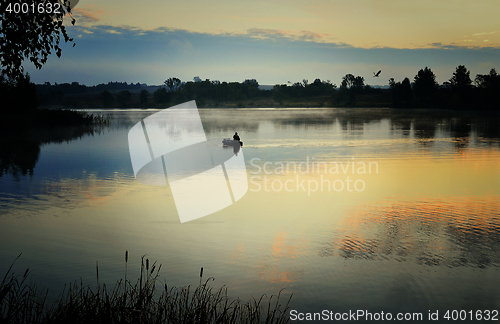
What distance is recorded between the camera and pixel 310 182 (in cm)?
2016

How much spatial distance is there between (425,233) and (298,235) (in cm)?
346

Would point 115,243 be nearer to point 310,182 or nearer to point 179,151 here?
point 310,182

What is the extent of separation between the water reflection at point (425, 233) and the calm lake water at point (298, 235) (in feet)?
0.15

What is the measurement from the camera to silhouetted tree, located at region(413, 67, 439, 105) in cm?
16712

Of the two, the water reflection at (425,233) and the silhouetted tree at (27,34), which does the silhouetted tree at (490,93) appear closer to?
the water reflection at (425,233)

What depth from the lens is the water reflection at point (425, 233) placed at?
10430mm

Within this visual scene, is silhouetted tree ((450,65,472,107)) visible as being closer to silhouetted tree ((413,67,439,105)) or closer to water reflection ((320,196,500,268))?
silhouetted tree ((413,67,439,105))

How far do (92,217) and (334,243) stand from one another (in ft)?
25.9

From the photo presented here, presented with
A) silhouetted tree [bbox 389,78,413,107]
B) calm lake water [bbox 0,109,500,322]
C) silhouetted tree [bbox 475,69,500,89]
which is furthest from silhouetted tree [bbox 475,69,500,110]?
calm lake water [bbox 0,109,500,322]

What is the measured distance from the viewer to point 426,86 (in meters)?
168

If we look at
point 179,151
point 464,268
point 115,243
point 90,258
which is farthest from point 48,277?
point 179,151

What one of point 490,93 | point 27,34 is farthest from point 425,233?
point 490,93

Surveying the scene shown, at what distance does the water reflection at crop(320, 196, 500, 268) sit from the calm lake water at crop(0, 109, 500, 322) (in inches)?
1.8

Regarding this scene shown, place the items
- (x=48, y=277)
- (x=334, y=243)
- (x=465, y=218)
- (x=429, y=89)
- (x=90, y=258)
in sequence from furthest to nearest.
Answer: (x=429, y=89) → (x=465, y=218) → (x=334, y=243) → (x=90, y=258) → (x=48, y=277)
